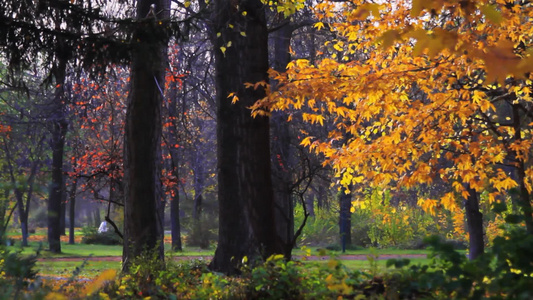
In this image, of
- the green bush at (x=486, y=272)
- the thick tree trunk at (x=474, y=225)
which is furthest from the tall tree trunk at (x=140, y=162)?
the thick tree trunk at (x=474, y=225)

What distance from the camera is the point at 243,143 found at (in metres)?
8.61

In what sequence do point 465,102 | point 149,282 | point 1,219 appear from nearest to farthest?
point 1,219, point 149,282, point 465,102

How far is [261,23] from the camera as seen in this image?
348 inches

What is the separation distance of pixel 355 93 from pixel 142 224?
371cm

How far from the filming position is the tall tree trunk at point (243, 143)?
27.7 ft

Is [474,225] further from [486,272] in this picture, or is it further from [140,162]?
[486,272]

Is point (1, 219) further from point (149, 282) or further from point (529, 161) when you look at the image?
point (529, 161)

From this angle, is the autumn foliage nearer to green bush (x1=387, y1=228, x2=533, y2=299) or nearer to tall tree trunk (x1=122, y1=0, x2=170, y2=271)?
tall tree trunk (x1=122, y1=0, x2=170, y2=271)

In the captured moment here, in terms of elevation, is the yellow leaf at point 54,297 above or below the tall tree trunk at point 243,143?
below

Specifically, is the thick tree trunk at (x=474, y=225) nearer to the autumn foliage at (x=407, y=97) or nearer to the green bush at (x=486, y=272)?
the autumn foliage at (x=407, y=97)

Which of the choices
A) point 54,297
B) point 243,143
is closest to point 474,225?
point 243,143

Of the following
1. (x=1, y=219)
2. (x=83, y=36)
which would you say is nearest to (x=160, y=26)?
(x=83, y=36)

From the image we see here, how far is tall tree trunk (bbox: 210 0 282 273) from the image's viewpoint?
8445 mm

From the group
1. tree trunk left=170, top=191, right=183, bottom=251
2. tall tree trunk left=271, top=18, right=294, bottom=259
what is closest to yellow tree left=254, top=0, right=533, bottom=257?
tall tree trunk left=271, top=18, right=294, bottom=259
